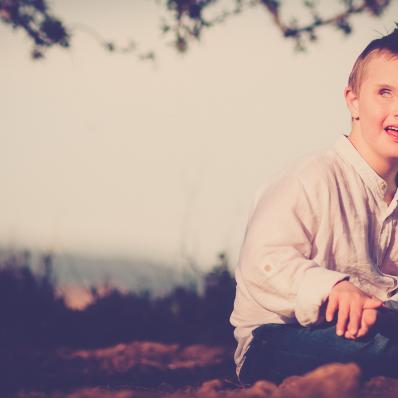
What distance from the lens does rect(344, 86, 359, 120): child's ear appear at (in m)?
3.07

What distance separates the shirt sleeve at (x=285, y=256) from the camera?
7.68 ft

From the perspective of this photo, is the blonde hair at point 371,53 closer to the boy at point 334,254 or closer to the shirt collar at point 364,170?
the boy at point 334,254

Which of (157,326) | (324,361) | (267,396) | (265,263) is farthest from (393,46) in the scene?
(157,326)

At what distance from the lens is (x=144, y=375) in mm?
3568

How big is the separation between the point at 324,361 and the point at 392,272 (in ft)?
1.88

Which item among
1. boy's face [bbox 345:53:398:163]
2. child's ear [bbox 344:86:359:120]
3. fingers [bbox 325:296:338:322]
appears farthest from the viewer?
child's ear [bbox 344:86:359:120]

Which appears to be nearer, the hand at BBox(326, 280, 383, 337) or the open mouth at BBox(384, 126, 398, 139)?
the hand at BBox(326, 280, 383, 337)

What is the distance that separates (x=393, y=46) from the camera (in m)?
2.98

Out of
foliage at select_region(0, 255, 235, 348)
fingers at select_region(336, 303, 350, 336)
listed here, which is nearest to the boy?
fingers at select_region(336, 303, 350, 336)

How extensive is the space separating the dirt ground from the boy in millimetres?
166

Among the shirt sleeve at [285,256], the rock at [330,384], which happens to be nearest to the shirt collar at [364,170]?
the shirt sleeve at [285,256]

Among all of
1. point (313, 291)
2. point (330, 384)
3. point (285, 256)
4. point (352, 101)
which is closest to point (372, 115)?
point (352, 101)

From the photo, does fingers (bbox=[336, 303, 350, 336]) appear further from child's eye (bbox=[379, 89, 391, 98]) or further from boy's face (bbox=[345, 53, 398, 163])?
child's eye (bbox=[379, 89, 391, 98])

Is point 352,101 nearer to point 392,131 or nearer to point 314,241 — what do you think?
point 392,131
